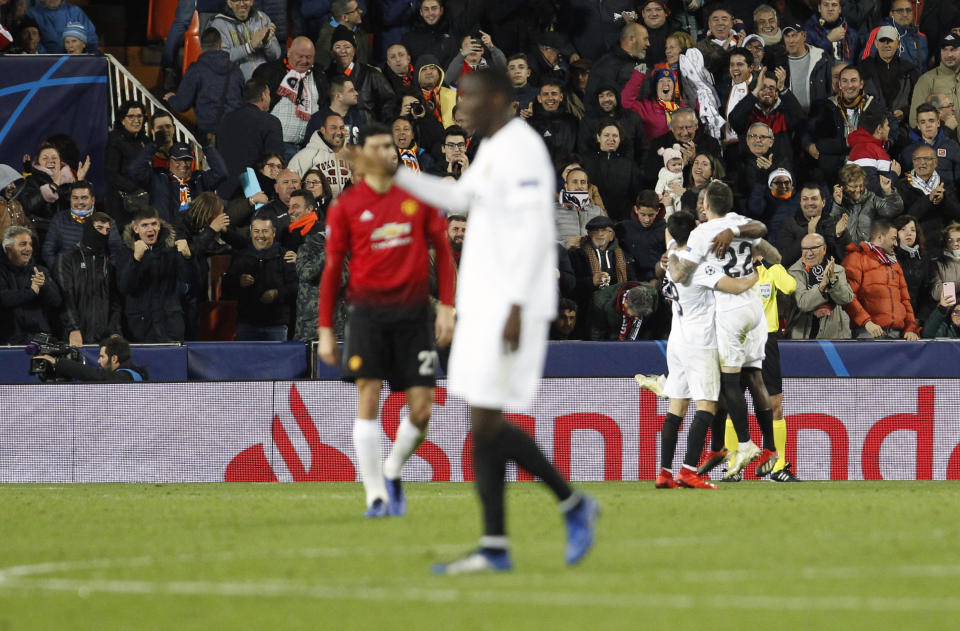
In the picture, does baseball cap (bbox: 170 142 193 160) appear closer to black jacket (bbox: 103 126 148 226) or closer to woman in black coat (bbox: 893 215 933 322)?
black jacket (bbox: 103 126 148 226)

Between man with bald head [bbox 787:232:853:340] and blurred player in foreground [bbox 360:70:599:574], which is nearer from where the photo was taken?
blurred player in foreground [bbox 360:70:599:574]

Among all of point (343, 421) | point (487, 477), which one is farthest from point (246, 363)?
point (487, 477)

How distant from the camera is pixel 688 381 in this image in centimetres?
1188

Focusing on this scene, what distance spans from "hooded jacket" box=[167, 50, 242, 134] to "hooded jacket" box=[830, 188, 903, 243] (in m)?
7.17

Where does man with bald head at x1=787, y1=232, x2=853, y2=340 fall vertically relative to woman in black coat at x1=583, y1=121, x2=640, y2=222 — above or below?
below

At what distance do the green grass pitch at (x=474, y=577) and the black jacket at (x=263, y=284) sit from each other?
203 inches

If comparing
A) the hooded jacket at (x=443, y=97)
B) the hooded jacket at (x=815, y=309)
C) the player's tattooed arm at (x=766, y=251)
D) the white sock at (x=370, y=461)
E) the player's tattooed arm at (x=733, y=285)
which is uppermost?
the hooded jacket at (x=443, y=97)

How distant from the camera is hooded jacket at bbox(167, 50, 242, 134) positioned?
17.5 meters

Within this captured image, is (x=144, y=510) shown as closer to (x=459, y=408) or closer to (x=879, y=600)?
(x=459, y=408)

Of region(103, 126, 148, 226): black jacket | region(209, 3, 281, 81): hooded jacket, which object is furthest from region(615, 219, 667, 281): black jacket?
region(103, 126, 148, 226): black jacket

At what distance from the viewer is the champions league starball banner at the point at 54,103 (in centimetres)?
1666

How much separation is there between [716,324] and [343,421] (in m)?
3.75

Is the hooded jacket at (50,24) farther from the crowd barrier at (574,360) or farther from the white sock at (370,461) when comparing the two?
the white sock at (370,461)

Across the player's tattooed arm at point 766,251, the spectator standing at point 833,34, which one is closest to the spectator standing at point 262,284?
the player's tattooed arm at point 766,251
